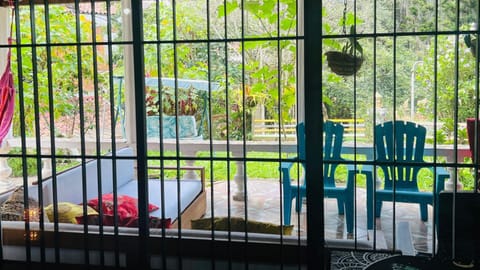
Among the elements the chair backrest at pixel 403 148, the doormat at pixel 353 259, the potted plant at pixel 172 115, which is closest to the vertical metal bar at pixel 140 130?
the doormat at pixel 353 259

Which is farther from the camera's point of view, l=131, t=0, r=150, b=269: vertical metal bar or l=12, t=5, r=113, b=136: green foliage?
l=12, t=5, r=113, b=136: green foliage

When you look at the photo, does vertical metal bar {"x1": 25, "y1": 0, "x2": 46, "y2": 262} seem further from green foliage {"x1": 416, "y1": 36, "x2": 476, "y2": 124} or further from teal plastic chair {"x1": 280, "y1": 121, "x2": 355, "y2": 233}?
green foliage {"x1": 416, "y1": 36, "x2": 476, "y2": 124}

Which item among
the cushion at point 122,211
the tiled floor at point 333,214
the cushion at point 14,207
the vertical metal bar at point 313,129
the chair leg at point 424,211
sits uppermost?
the vertical metal bar at point 313,129

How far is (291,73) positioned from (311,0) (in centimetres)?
317

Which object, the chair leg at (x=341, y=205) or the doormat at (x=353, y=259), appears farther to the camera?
the chair leg at (x=341, y=205)

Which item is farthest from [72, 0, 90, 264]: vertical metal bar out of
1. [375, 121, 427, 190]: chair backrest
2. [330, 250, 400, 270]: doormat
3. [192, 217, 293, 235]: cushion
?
[375, 121, 427, 190]: chair backrest

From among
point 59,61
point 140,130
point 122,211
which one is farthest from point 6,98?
point 140,130

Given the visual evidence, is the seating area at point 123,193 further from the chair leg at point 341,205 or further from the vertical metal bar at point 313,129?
the chair leg at point 341,205

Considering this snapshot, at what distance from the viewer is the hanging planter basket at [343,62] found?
8.09 ft

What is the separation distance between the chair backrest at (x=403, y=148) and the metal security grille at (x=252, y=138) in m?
0.02

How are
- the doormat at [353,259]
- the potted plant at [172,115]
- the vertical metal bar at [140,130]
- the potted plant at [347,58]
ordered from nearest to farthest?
1. the doormat at [353,259]
2. the vertical metal bar at [140,130]
3. the potted plant at [347,58]
4. the potted plant at [172,115]

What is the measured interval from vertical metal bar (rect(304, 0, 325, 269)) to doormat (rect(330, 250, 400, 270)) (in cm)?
8

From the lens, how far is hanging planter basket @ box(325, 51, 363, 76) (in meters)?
2.47

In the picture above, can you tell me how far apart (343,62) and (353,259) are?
1146 millimetres
